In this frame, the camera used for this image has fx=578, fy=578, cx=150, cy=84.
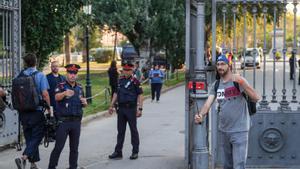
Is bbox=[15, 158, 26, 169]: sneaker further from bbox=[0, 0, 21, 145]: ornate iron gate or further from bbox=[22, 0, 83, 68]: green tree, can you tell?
bbox=[22, 0, 83, 68]: green tree

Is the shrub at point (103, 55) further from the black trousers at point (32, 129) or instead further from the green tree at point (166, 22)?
the black trousers at point (32, 129)

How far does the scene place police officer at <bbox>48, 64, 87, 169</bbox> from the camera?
8922mm

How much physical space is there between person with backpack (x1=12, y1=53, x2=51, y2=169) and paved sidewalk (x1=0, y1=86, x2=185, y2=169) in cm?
90

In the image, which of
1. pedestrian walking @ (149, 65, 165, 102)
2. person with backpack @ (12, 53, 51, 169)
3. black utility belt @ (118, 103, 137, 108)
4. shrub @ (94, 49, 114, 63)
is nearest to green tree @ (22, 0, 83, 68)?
black utility belt @ (118, 103, 137, 108)

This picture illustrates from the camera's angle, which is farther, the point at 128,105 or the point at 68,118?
the point at 128,105

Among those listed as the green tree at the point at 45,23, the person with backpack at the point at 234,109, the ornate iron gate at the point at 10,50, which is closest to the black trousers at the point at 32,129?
the ornate iron gate at the point at 10,50

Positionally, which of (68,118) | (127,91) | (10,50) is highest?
(10,50)

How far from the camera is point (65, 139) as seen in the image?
29.5 ft

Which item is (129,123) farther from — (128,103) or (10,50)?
(10,50)

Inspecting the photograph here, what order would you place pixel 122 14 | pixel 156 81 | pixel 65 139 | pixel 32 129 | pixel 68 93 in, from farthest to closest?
pixel 122 14, pixel 156 81, pixel 32 129, pixel 65 139, pixel 68 93

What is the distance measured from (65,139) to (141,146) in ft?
12.1

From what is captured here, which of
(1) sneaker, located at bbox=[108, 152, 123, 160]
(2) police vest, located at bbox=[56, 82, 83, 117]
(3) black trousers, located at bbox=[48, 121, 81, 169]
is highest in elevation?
(2) police vest, located at bbox=[56, 82, 83, 117]

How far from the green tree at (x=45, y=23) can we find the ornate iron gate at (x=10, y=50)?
2549 millimetres

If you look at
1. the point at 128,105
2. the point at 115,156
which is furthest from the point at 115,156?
the point at 128,105
